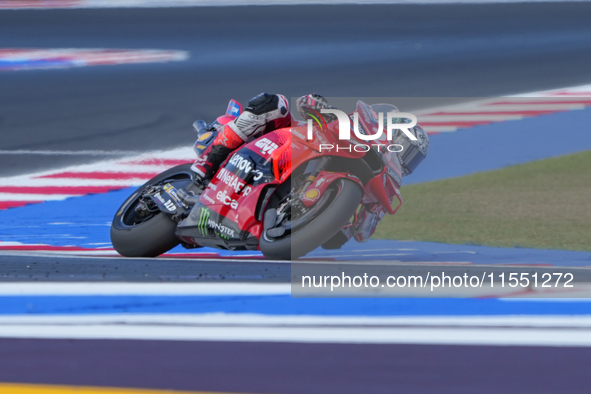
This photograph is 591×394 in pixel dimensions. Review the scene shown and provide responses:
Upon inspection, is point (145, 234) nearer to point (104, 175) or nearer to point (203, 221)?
point (203, 221)

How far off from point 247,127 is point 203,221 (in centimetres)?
59

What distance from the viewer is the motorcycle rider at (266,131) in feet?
13.1

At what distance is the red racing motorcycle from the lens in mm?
3783

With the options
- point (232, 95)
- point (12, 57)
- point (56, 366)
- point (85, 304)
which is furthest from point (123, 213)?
point (12, 57)

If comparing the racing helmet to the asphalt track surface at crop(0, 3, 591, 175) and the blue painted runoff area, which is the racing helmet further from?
the asphalt track surface at crop(0, 3, 591, 175)

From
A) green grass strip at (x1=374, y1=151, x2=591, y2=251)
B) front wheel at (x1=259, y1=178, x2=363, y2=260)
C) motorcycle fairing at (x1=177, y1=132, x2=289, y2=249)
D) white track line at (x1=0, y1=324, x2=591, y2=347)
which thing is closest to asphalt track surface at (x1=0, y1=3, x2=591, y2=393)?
green grass strip at (x1=374, y1=151, x2=591, y2=251)

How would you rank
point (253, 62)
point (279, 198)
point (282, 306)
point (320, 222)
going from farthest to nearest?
point (253, 62) → point (279, 198) → point (320, 222) → point (282, 306)

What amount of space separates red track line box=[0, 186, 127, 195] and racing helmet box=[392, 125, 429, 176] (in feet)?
11.5

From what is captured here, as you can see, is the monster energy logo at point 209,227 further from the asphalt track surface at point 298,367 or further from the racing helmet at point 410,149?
the asphalt track surface at point 298,367

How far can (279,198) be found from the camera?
13.5 feet

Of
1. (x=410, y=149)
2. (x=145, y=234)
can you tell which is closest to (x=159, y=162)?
(x=145, y=234)

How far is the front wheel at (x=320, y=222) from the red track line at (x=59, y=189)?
3.50 metres

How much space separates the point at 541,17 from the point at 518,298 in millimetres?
8172

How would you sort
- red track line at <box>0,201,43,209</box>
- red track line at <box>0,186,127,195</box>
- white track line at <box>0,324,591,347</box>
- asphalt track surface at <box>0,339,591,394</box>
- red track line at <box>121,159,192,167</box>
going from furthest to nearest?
red track line at <box>121,159,192,167</box>, red track line at <box>0,186,127,195</box>, red track line at <box>0,201,43,209</box>, white track line at <box>0,324,591,347</box>, asphalt track surface at <box>0,339,591,394</box>
